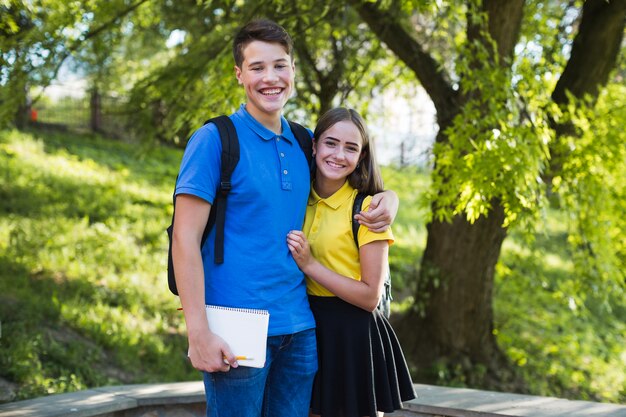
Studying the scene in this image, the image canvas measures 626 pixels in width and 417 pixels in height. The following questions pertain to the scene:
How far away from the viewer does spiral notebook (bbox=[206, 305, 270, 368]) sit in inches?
97.3

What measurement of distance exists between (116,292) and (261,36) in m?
6.00

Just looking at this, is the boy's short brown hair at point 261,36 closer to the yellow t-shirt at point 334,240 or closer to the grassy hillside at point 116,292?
the yellow t-shirt at point 334,240

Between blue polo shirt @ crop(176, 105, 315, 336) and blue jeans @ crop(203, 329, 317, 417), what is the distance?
0.10m

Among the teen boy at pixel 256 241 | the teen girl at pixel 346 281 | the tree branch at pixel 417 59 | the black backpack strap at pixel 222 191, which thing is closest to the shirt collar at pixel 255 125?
the teen boy at pixel 256 241

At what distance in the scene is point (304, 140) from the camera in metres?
2.98

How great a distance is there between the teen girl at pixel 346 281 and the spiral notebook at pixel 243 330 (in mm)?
314

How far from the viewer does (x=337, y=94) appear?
9.46 meters

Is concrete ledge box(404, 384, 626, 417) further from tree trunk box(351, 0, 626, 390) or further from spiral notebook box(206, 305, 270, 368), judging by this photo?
tree trunk box(351, 0, 626, 390)

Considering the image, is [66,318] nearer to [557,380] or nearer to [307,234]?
[307,234]

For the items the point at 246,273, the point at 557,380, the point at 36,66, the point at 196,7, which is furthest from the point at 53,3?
the point at 557,380

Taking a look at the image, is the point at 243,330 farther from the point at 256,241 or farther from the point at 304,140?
the point at 304,140

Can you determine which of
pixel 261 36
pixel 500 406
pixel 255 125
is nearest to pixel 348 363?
pixel 255 125

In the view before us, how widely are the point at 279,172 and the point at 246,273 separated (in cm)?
39

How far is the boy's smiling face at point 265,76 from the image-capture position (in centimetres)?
270
